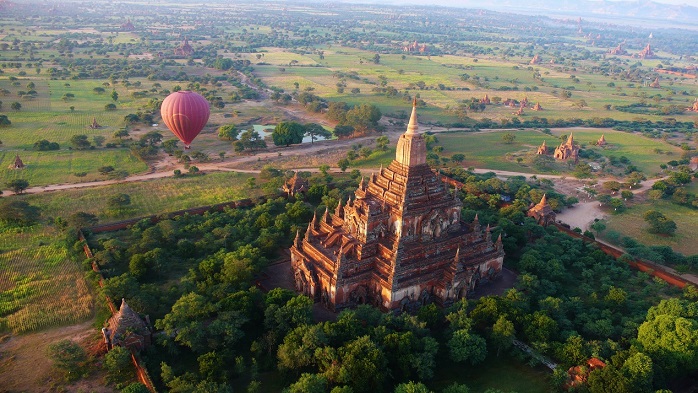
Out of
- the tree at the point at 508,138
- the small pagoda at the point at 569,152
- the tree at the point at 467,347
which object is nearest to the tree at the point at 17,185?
the tree at the point at 467,347

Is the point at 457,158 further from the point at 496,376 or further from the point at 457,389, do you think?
the point at 457,389

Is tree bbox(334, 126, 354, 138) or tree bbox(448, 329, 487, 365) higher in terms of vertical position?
Result: tree bbox(448, 329, 487, 365)

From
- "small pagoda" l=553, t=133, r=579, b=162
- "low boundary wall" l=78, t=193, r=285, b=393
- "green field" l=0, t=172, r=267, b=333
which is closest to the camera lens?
"low boundary wall" l=78, t=193, r=285, b=393

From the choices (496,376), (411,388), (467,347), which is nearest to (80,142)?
(467,347)

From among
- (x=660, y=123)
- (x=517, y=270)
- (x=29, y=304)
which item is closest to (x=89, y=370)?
(x=29, y=304)

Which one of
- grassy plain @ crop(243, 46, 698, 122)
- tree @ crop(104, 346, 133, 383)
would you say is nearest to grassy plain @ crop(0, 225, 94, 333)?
tree @ crop(104, 346, 133, 383)

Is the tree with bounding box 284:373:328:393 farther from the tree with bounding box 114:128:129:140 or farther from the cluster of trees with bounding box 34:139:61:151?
the tree with bounding box 114:128:129:140
